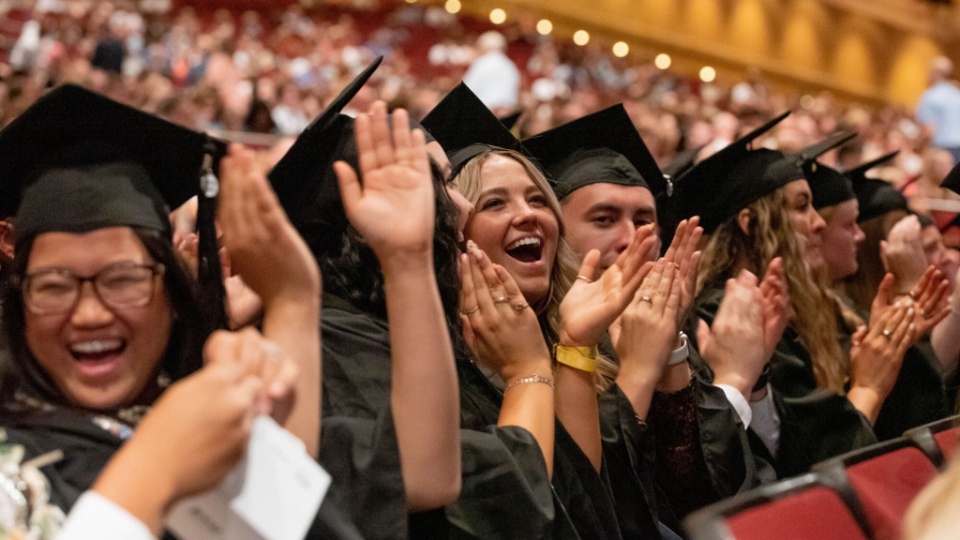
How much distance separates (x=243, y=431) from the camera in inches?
44.3

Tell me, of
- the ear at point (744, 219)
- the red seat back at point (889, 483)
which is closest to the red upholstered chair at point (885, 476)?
the red seat back at point (889, 483)

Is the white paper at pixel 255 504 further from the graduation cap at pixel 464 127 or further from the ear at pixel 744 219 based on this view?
the ear at pixel 744 219

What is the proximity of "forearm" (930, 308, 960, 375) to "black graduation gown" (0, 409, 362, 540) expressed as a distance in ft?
8.51

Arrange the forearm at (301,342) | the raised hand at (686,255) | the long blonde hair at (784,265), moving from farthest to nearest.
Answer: the long blonde hair at (784,265) < the raised hand at (686,255) < the forearm at (301,342)

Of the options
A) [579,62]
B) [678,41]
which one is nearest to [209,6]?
[579,62]

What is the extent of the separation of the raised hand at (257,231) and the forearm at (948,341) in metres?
2.65

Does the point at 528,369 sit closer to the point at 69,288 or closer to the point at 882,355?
the point at 69,288

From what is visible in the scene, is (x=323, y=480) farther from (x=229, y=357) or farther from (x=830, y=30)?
(x=830, y=30)

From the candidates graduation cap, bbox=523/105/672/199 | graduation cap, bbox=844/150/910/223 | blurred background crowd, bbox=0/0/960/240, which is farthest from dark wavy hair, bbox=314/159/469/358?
graduation cap, bbox=844/150/910/223

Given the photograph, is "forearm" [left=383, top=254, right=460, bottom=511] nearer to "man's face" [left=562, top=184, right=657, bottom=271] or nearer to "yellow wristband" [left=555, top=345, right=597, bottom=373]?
"yellow wristband" [left=555, top=345, right=597, bottom=373]

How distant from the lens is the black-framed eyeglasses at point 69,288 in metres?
1.46

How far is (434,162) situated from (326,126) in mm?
223

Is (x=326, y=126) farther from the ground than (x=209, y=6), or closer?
closer

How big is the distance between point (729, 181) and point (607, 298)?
4.76ft
